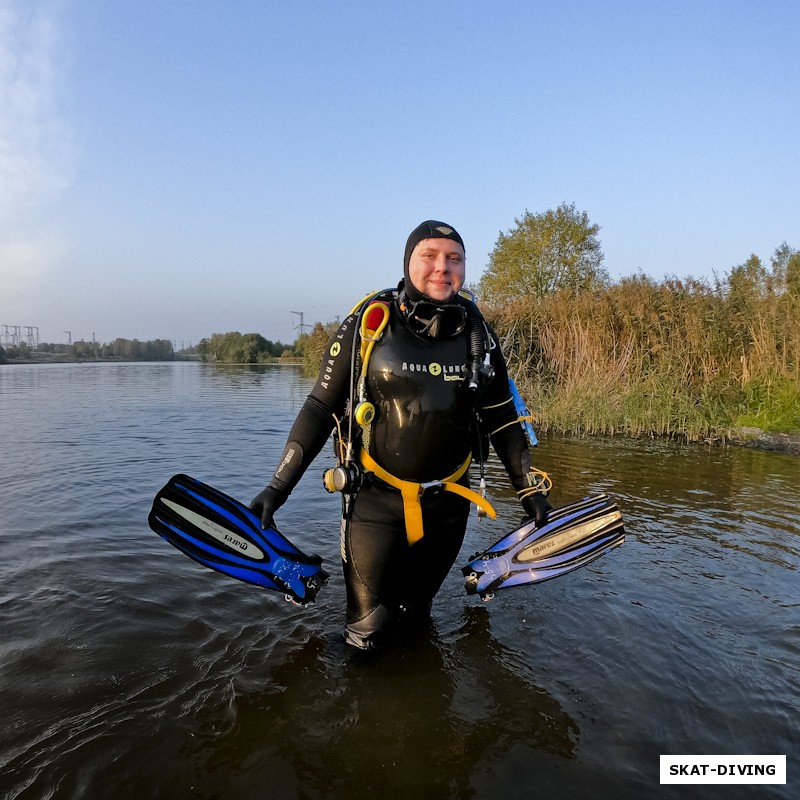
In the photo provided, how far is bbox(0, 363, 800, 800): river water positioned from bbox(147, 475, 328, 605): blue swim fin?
1.49 feet

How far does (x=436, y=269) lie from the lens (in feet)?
9.89

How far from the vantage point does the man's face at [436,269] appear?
300cm

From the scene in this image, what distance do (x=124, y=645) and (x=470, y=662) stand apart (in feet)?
6.66

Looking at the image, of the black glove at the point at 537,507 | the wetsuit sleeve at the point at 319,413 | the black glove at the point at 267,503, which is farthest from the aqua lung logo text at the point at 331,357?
the black glove at the point at 537,507

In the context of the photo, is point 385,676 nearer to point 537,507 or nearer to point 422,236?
point 537,507

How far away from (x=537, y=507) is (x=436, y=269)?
1.51 metres

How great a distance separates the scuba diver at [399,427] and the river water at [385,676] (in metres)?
0.54

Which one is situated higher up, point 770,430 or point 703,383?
point 703,383

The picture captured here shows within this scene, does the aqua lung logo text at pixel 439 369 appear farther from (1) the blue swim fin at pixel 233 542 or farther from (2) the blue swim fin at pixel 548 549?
(1) the blue swim fin at pixel 233 542

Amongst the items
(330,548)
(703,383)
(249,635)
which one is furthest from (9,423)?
(703,383)

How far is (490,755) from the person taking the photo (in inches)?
98.2

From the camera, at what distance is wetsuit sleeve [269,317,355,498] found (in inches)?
120

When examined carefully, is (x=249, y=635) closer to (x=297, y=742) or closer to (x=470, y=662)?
(x=297, y=742)

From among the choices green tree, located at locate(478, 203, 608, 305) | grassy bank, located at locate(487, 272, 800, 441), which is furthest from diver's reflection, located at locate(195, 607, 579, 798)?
green tree, located at locate(478, 203, 608, 305)
